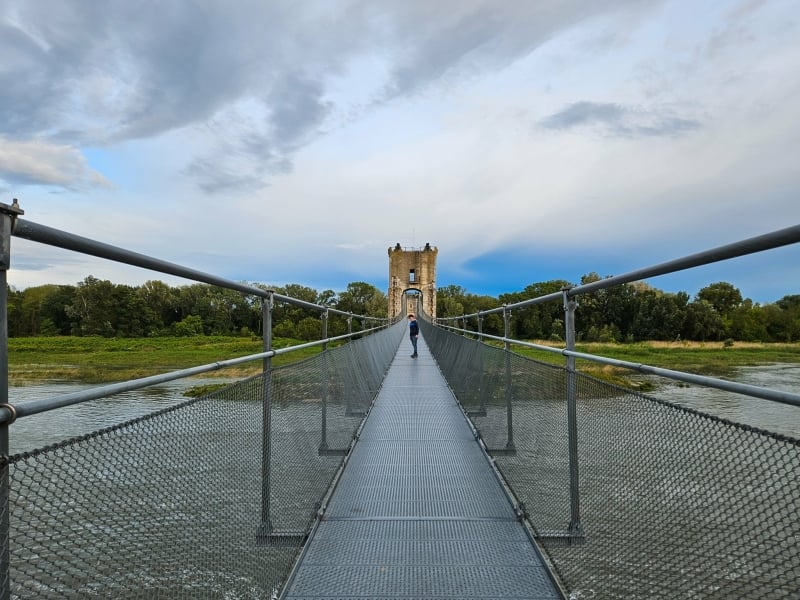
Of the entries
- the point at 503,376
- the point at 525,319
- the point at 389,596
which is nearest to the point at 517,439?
Result: the point at 503,376

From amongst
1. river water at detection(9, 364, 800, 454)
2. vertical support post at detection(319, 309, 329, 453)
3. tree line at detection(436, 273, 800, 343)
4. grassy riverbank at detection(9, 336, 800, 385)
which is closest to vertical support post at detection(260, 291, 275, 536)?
river water at detection(9, 364, 800, 454)

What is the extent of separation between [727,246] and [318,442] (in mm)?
2538

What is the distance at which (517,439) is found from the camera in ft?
11.0

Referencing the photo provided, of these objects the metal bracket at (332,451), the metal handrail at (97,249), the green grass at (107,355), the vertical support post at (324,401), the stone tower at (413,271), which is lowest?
the green grass at (107,355)

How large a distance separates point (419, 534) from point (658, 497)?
133 cm

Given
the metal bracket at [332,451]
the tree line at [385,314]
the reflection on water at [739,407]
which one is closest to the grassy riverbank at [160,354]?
the tree line at [385,314]

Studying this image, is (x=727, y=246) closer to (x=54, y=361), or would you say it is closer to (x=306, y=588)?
(x=306, y=588)

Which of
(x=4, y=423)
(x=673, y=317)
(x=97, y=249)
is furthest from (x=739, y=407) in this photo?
(x=673, y=317)

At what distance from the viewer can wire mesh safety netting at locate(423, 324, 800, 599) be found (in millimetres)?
1087

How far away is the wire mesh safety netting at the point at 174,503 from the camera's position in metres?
1.03

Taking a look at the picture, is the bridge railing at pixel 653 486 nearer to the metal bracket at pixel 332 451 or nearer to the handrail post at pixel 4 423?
the metal bracket at pixel 332 451

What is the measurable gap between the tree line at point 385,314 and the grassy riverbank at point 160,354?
1537mm

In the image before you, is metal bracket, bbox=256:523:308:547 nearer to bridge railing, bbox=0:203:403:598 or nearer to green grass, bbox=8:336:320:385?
bridge railing, bbox=0:203:403:598

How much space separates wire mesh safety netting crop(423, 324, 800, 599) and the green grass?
18588 millimetres
